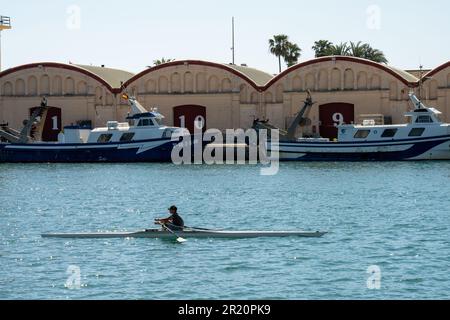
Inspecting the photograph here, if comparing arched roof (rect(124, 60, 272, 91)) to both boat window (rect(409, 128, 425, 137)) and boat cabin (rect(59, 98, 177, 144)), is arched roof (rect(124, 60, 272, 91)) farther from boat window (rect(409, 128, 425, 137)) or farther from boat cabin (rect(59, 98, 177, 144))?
boat window (rect(409, 128, 425, 137))

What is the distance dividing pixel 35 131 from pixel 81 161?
22.9ft

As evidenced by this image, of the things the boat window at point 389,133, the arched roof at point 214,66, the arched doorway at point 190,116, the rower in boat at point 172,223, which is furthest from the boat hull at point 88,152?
the rower in boat at point 172,223

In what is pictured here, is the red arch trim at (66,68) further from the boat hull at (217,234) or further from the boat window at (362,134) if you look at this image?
the boat hull at (217,234)

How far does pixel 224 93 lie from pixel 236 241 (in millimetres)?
54467

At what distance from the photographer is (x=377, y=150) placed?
3123 inches

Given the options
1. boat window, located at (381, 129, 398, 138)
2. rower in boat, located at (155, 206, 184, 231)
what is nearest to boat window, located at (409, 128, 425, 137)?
boat window, located at (381, 129, 398, 138)

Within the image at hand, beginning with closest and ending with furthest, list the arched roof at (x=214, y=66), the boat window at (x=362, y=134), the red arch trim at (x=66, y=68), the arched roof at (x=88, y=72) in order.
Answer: the boat window at (x=362, y=134) < the arched roof at (x=214, y=66) < the red arch trim at (x=66, y=68) < the arched roof at (x=88, y=72)

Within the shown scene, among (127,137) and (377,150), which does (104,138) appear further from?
(377,150)

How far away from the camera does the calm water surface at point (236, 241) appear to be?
29.7 meters

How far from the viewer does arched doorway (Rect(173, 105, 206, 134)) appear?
9194 centimetres

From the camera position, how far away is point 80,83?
94875mm

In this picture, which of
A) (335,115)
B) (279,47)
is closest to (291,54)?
(279,47)

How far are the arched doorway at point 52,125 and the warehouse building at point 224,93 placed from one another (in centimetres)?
9
